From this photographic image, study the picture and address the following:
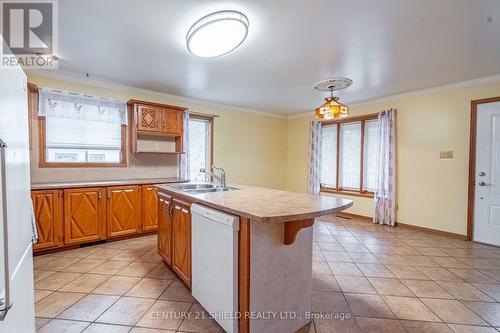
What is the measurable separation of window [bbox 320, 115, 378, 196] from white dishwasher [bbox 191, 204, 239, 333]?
3.99m

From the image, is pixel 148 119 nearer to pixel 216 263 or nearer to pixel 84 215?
pixel 84 215

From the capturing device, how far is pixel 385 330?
1.68m

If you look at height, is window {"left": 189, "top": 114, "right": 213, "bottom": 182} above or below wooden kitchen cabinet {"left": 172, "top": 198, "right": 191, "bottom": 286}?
above

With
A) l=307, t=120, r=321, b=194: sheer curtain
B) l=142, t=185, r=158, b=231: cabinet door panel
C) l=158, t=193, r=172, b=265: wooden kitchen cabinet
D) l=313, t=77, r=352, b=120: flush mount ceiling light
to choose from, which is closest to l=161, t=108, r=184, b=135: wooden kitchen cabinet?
l=142, t=185, r=158, b=231: cabinet door panel

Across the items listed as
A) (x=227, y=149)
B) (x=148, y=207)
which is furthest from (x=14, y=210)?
(x=227, y=149)

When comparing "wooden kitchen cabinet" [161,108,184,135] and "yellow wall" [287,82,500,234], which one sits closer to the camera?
"yellow wall" [287,82,500,234]

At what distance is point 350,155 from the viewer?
5062 millimetres

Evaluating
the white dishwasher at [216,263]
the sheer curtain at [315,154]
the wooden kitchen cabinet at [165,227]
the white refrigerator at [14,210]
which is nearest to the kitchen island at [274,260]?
the white dishwasher at [216,263]

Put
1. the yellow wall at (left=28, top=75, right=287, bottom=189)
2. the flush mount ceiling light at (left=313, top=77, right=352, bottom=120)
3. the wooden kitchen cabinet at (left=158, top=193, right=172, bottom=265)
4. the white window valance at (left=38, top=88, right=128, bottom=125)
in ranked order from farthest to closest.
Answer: the yellow wall at (left=28, top=75, right=287, bottom=189), the white window valance at (left=38, top=88, right=128, bottom=125), the flush mount ceiling light at (left=313, top=77, right=352, bottom=120), the wooden kitchen cabinet at (left=158, top=193, right=172, bottom=265)

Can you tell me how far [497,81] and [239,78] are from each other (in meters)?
3.58

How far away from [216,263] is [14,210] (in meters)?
1.09

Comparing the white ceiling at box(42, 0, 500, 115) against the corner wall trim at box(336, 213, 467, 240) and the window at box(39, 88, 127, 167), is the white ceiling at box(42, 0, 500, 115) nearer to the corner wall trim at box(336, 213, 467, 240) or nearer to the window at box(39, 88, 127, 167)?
the window at box(39, 88, 127, 167)

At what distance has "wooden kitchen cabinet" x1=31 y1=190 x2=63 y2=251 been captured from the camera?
2773 millimetres

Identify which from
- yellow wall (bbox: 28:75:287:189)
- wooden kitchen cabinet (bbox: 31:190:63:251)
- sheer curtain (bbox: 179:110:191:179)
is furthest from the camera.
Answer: sheer curtain (bbox: 179:110:191:179)
